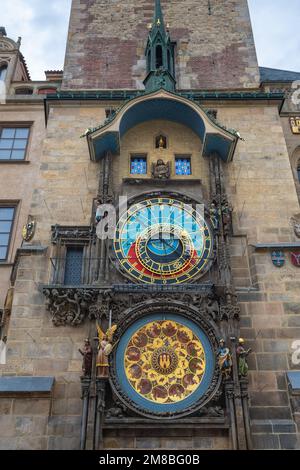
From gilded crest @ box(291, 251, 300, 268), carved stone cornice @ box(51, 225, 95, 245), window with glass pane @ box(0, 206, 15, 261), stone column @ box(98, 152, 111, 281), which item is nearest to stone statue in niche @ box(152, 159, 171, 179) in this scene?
stone column @ box(98, 152, 111, 281)

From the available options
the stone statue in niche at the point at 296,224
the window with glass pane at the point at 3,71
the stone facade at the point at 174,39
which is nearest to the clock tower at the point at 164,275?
the stone statue in niche at the point at 296,224

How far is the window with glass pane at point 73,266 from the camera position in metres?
11.2

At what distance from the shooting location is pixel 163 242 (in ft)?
37.7

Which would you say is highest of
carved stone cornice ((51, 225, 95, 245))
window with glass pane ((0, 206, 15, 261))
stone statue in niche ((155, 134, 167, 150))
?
stone statue in niche ((155, 134, 167, 150))

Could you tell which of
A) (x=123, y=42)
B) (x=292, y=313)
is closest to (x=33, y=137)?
(x=123, y=42)

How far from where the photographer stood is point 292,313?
10.7 metres

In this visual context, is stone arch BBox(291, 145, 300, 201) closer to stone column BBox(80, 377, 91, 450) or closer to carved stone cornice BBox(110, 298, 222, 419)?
carved stone cornice BBox(110, 298, 222, 419)

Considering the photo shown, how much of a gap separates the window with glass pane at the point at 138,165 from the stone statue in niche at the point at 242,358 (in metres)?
5.01

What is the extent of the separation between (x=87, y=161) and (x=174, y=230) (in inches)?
117

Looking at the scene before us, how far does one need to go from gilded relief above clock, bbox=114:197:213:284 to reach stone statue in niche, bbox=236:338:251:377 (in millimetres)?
1818

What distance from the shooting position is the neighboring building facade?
30.8 ft

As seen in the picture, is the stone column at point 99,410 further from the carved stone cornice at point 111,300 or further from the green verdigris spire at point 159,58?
the green verdigris spire at point 159,58

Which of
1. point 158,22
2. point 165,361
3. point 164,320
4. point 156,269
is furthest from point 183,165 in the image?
point 158,22

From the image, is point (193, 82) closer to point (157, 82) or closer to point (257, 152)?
point (157, 82)
